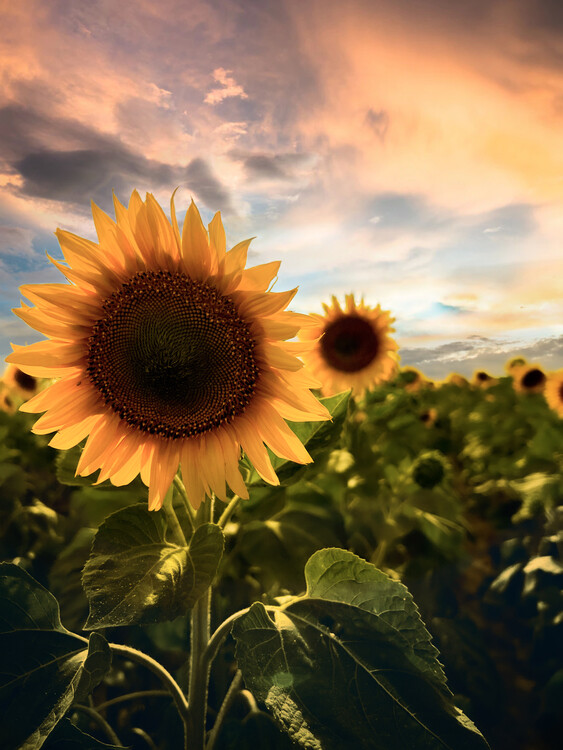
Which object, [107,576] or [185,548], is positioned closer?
[107,576]

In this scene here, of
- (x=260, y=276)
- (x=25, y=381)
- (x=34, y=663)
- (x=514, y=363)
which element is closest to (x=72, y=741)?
(x=34, y=663)

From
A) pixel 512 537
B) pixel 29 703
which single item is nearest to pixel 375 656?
pixel 29 703

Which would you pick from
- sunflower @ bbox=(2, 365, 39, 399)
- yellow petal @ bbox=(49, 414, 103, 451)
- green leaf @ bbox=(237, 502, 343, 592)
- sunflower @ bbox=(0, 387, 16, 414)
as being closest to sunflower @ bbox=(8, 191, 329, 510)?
yellow petal @ bbox=(49, 414, 103, 451)

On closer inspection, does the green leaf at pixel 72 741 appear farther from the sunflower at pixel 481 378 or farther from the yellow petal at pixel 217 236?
the sunflower at pixel 481 378

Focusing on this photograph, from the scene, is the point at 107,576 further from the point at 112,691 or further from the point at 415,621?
the point at 112,691

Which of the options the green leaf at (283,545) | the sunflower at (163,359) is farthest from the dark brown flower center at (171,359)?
Answer: the green leaf at (283,545)

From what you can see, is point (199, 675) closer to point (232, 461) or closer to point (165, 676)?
point (165, 676)
